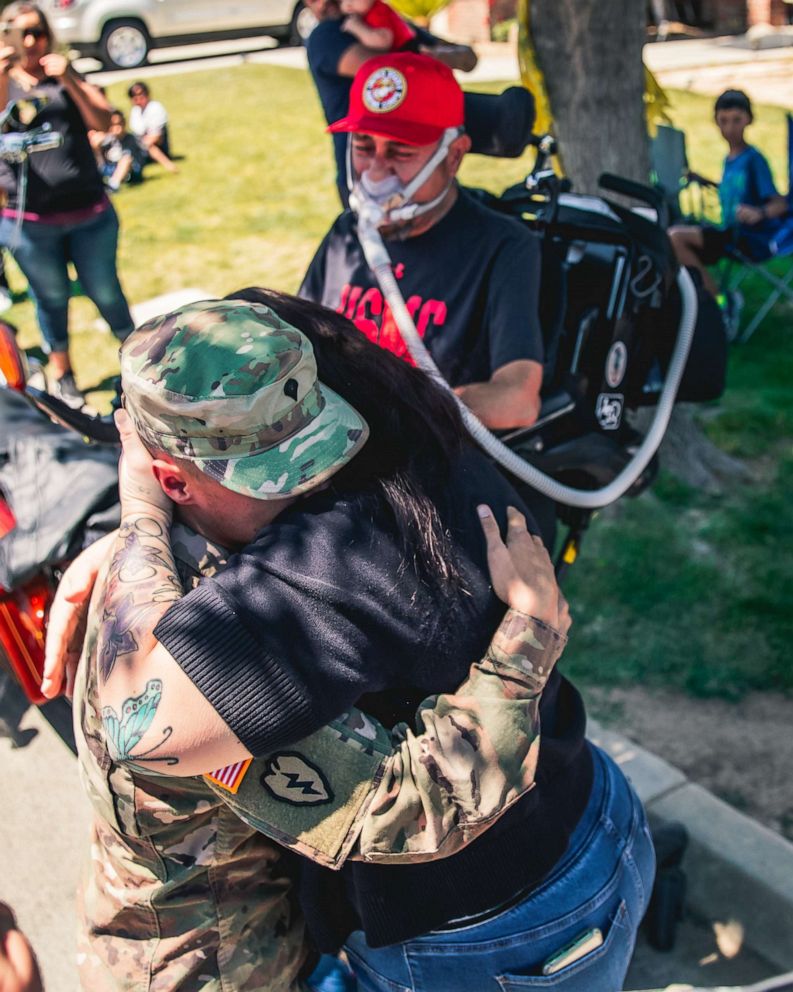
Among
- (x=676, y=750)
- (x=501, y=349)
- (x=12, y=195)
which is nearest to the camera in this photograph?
(x=501, y=349)

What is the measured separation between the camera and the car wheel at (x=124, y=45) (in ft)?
53.2

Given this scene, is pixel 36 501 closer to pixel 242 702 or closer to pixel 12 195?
pixel 242 702

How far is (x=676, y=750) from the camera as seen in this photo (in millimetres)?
3500

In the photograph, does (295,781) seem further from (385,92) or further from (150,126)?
(150,126)

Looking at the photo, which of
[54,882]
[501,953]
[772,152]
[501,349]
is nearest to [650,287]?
[501,349]

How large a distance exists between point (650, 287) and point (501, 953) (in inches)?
81.1

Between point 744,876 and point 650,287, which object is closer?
point 744,876

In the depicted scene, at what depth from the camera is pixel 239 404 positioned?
1.50 m

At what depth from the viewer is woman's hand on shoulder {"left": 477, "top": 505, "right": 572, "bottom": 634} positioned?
5.44ft

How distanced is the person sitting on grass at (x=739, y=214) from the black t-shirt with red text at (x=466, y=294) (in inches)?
152

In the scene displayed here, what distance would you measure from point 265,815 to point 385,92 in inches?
78.7

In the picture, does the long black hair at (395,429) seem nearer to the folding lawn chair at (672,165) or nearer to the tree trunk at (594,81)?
the tree trunk at (594,81)

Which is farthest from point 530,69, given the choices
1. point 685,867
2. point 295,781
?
point 295,781

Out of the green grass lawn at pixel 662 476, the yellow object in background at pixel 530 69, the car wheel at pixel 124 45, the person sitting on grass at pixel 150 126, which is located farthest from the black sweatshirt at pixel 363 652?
the car wheel at pixel 124 45
